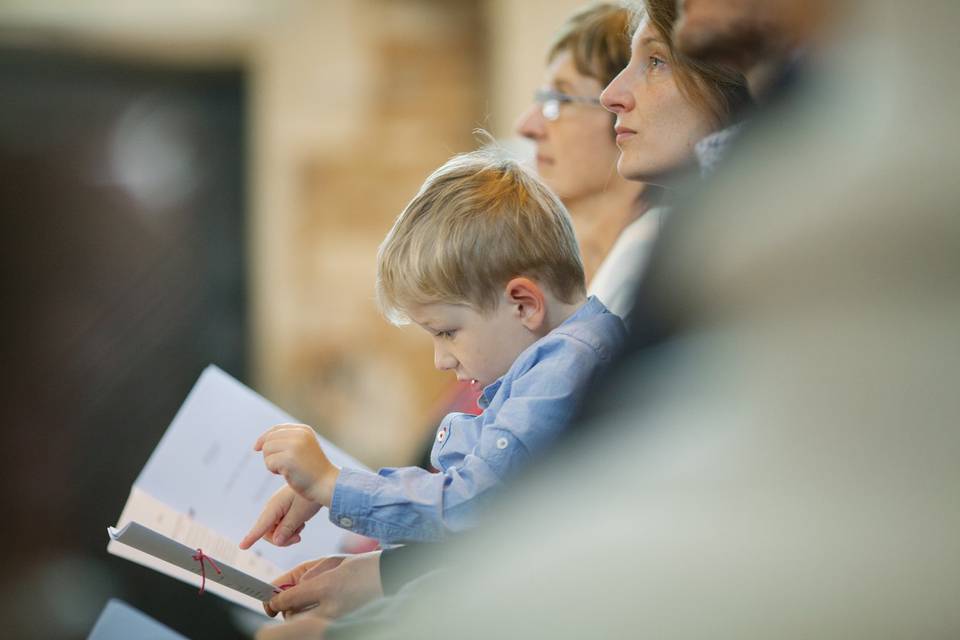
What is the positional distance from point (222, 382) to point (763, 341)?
1.80 ft

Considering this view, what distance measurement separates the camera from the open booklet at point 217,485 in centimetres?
80

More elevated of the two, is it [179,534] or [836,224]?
[836,224]

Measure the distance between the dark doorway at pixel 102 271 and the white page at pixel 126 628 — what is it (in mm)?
2691

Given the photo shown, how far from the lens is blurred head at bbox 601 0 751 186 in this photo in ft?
2.25

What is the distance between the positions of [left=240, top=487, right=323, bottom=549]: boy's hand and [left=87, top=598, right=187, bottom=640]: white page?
0.30 ft

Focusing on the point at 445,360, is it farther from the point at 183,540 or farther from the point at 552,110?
the point at 552,110

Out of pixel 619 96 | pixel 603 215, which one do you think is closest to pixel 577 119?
pixel 603 215

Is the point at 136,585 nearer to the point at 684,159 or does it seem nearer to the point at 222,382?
the point at 222,382

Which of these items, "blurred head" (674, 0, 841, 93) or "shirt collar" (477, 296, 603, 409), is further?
"shirt collar" (477, 296, 603, 409)

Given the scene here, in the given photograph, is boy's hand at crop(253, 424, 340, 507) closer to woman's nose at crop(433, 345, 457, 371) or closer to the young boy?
the young boy

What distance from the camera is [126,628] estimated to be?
0.76 meters

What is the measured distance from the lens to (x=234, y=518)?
82 centimetres

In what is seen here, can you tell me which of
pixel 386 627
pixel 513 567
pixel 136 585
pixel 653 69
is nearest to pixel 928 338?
pixel 513 567

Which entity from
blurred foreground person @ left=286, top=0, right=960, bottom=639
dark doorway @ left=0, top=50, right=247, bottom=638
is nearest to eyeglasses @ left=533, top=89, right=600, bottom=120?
blurred foreground person @ left=286, top=0, right=960, bottom=639
